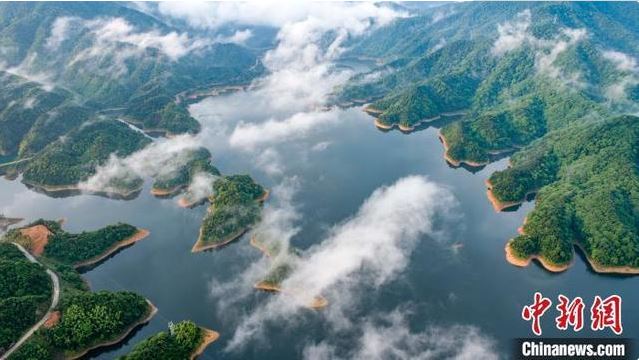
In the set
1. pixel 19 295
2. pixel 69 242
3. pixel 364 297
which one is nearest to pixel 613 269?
pixel 364 297

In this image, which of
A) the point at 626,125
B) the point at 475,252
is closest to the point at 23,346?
the point at 475,252

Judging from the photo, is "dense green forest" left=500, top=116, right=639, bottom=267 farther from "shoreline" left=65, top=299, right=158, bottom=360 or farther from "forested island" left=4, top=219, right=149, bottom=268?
"forested island" left=4, top=219, right=149, bottom=268

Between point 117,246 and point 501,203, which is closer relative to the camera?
point 117,246

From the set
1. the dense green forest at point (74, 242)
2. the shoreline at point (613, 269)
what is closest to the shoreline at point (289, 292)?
the dense green forest at point (74, 242)

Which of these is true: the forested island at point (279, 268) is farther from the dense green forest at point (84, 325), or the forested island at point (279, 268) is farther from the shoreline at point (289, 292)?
the dense green forest at point (84, 325)

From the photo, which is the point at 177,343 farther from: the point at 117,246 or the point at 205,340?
the point at 117,246

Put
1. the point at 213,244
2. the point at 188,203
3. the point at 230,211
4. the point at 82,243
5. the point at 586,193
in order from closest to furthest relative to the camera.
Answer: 1. the point at 82,243
2. the point at 213,244
3. the point at 586,193
4. the point at 230,211
5. the point at 188,203

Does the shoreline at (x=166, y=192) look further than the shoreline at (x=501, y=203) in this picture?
Yes

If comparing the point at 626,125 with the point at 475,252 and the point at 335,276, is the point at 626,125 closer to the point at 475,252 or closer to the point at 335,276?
the point at 475,252
